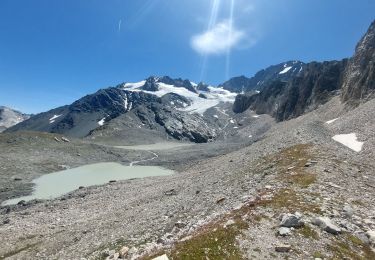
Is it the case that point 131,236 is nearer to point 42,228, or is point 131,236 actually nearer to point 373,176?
point 42,228

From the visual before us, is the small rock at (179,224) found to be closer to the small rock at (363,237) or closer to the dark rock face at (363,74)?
the small rock at (363,237)

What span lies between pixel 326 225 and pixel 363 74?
130524 mm

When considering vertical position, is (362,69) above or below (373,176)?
above

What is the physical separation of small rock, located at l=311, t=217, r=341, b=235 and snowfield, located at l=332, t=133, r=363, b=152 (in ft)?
134

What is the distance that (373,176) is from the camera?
4197 cm

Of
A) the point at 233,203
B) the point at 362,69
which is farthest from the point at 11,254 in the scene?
the point at 362,69

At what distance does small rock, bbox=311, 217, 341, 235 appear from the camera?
22.8m

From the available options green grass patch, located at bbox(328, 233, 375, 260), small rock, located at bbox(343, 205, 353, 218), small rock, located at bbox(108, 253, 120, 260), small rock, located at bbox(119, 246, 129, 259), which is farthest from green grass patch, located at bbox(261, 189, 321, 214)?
small rock, located at bbox(108, 253, 120, 260)

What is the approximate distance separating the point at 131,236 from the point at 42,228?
16.8 m

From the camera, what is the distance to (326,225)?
23031 mm

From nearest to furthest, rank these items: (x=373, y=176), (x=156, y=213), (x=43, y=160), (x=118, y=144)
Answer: (x=156, y=213)
(x=373, y=176)
(x=43, y=160)
(x=118, y=144)

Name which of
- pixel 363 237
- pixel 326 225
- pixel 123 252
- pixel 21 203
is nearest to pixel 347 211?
pixel 363 237

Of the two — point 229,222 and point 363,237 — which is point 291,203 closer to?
point 363,237

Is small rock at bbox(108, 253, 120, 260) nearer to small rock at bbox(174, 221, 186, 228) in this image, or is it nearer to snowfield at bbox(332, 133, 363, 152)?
small rock at bbox(174, 221, 186, 228)
